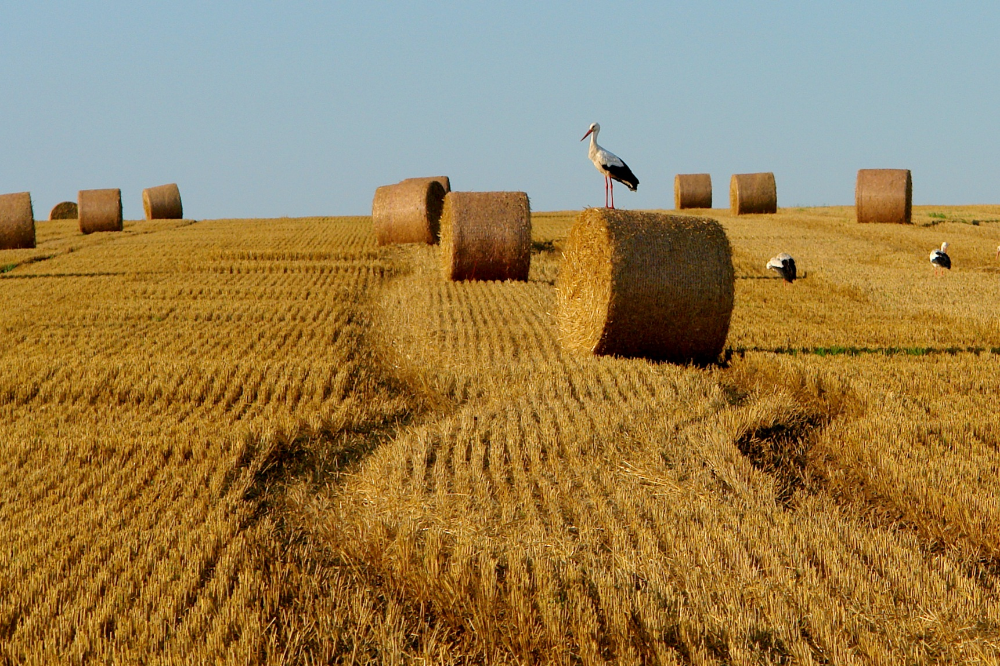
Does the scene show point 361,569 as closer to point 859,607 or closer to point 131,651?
point 131,651

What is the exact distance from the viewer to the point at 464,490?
235 inches

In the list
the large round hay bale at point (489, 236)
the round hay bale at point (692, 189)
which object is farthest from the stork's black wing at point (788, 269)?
the round hay bale at point (692, 189)

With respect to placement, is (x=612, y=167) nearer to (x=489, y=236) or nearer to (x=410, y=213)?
(x=489, y=236)

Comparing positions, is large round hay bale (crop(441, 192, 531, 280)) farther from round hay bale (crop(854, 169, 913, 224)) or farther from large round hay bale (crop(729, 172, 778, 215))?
large round hay bale (crop(729, 172, 778, 215))

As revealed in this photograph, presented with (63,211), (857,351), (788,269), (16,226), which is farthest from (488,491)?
(63,211)

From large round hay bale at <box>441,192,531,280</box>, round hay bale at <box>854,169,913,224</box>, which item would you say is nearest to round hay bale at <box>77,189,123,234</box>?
large round hay bale at <box>441,192,531,280</box>

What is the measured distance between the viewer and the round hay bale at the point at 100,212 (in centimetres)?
2872

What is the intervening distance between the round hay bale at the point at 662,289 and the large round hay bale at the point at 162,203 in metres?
26.7

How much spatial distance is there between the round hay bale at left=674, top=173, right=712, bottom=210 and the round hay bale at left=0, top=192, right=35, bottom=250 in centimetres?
1886

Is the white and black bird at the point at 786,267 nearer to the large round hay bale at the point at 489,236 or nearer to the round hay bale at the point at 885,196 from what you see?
the large round hay bale at the point at 489,236

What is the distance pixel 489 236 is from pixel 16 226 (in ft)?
44.6

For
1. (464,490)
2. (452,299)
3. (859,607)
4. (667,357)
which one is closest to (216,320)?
(452,299)

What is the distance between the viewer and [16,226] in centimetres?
2348

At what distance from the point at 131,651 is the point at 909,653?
316cm
